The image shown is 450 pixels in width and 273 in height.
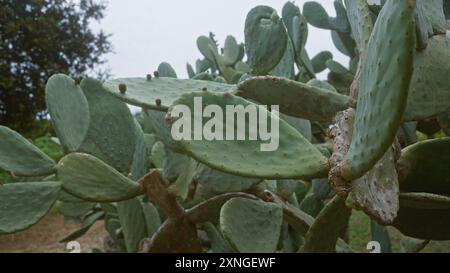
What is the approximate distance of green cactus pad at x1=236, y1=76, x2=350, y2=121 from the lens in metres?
0.90

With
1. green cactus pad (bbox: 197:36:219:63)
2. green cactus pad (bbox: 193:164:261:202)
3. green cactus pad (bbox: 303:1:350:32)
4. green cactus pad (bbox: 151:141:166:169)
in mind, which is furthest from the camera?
green cactus pad (bbox: 197:36:219:63)

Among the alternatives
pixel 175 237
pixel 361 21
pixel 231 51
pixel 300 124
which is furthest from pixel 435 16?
pixel 231 51

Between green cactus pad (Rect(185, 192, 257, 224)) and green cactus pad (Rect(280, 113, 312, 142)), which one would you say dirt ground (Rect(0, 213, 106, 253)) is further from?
green cactus pad (Rect(280, 113, 312, 142))

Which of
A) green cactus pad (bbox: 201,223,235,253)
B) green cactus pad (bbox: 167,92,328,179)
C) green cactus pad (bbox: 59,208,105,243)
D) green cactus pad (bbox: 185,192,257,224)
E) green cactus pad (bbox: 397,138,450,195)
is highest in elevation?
green cactus pad (bbox: 167,92,328,179)

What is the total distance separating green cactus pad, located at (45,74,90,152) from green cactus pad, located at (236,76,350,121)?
1.40ft

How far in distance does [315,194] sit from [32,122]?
9742 millimetres

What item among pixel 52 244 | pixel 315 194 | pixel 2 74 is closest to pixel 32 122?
pixel 2 74

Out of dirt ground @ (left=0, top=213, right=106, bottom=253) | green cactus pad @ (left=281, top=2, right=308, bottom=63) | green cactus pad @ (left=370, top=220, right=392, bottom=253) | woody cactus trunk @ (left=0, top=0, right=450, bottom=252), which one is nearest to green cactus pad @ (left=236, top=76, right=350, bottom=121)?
woody cactus trunk @ (left=0, top=0, right=450, bottom=252)

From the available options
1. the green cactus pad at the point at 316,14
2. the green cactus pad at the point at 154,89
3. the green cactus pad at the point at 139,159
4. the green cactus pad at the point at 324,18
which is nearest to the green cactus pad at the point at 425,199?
the green cactus pad at the point at 154,89

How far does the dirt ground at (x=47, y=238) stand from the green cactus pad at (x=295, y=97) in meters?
4.91

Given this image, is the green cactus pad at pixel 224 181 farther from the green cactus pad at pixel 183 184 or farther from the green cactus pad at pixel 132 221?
the green cactus pad at pixel 132 221

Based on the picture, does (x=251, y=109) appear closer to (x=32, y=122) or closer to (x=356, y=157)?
(x=356, y=157)

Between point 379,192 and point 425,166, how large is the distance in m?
0.22

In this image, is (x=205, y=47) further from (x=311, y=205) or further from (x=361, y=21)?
(x=361, y=21)
